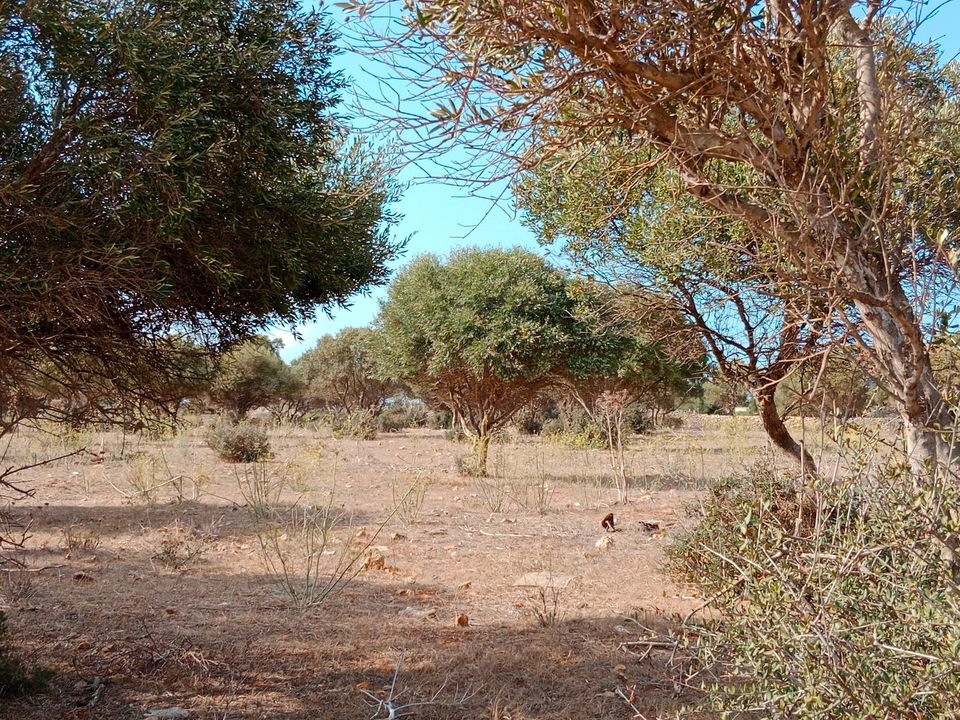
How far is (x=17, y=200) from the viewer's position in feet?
12.0

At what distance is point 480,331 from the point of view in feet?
61.3

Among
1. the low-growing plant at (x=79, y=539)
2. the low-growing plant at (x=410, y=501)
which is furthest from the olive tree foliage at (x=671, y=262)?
the low-growing plant at (x=79, y=539)

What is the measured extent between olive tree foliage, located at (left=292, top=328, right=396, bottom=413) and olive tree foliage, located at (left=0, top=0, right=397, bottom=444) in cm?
3656

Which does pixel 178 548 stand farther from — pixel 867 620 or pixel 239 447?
pixel 239 447

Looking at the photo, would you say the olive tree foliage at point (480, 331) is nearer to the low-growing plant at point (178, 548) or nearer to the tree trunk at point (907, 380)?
the low-growing plant at point (178, 548)

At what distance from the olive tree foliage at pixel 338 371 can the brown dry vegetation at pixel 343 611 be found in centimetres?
2912

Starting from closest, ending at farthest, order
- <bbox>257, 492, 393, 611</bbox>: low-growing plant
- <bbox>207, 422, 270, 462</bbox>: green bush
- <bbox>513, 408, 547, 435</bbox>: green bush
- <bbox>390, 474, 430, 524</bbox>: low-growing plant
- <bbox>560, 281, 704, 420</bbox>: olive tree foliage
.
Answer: <bbox>257, 492, 393, 611</bbox>: low-growing plant → <bbox>390, 474, 430, 524</bbox>: low-growing plant → <bbox>560, 281, 704, 420</bbox>: olive tree foliage → <bbox>207, 422, 270, 462</bbox>: green bush → <bbox>513, 408, 547, 435</bbox>: green bush

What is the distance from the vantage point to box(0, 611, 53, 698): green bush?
4.55 meters

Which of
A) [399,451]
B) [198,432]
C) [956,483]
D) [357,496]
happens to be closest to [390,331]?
[399,451]

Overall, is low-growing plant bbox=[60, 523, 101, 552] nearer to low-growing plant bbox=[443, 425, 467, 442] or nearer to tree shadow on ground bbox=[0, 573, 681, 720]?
tree shadow on ground bbox=[0, 573, 681, 720]

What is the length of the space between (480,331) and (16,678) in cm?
1460

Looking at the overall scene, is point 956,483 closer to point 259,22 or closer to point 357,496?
point 259,22

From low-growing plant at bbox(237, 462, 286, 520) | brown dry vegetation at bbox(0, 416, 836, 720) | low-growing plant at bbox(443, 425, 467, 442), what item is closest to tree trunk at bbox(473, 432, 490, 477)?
brown dry vegetation at bbox(0, 416, 836, 720)

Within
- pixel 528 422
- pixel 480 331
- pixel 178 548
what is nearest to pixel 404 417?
pixel 528 422
